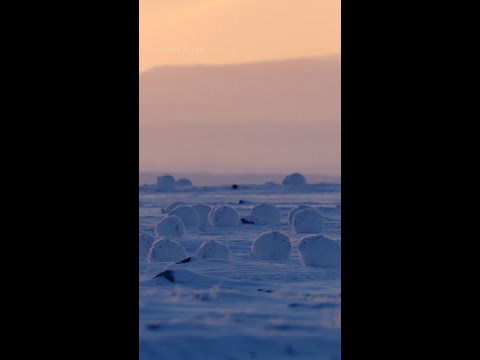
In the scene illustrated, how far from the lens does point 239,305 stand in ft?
8.93

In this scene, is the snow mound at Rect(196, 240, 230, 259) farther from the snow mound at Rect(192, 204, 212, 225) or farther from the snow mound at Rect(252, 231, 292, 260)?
the snow mound at Rect(192, 204, 212, 225)

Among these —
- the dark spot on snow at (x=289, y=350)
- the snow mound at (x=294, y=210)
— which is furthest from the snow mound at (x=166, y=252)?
the dark spot on snow at (x=289, y=350)

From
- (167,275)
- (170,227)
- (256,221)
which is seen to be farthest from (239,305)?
(256,221)

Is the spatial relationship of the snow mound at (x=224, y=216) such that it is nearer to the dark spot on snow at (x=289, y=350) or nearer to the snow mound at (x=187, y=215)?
the snow mound at (x=187, y=215)

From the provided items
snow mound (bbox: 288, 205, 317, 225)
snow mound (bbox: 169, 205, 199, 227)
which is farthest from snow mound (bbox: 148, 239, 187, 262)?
snow mound (bbox: 288, 205, 317, 225)

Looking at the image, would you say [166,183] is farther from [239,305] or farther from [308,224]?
[239,305]

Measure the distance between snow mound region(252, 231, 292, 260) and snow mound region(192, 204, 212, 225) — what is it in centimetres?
88

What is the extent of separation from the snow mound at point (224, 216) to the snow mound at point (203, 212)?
3.2 inches

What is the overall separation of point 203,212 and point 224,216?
9.9 inches

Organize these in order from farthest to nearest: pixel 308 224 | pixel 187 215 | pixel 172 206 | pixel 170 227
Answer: pixel 172 206
pixel 187 215
pixel 308 224
pixel 170 227

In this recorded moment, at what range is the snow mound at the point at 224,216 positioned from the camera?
14.1ft

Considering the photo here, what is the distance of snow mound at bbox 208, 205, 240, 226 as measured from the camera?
431 centimetres
